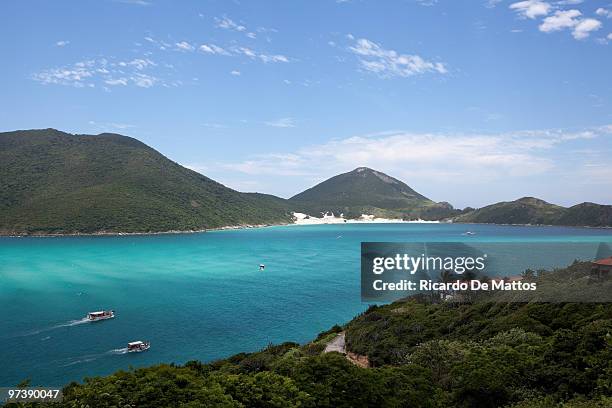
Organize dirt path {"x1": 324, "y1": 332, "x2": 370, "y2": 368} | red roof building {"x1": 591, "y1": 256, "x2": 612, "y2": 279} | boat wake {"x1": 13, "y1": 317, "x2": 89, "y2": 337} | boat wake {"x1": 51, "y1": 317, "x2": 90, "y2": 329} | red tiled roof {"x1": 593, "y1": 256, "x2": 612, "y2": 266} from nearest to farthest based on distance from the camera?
dirt path {"x1": 324, "y1": 332, "x2": 370, "y2": 368} < red roof building {"x1": 591, "y1": 256, "x2": 612, "y2": 279} < red tiled roof {"x1": 593, "y1": 256, "x2": 612, "y2": 266} < boat wake {"x1": 13, "y1": 317, "x2": 89, "y2": 337} < boat wake {"x1": 51, "y1": 317, "x2": 90, "y2": 329}

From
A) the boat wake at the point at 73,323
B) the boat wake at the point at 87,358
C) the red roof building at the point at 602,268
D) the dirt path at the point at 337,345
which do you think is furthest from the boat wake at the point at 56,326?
the red roof building at the point at 602,268

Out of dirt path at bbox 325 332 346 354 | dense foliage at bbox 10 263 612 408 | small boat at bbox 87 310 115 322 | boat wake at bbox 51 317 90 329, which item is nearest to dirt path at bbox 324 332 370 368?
dirt path at bbox 325 332 346 354

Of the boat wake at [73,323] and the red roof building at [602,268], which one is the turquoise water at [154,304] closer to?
the boat wake at [73,323]

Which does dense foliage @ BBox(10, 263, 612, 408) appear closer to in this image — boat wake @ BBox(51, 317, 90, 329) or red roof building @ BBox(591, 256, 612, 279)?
red roof building @ BBox(591, 256, 612, 279)

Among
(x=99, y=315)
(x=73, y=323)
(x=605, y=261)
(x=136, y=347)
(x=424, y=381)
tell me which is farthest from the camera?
(x=99, y=315)

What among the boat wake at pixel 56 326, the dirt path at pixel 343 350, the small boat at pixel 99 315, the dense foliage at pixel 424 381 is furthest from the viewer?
the small boat at pixel 99 315

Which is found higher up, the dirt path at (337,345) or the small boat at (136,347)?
the dirt path at (337,345)

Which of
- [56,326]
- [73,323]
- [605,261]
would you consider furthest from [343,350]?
[56,326]

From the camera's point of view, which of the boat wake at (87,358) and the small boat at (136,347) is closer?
the boat wake at (87,358)

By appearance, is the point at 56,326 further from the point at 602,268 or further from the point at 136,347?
the point at 602,268
